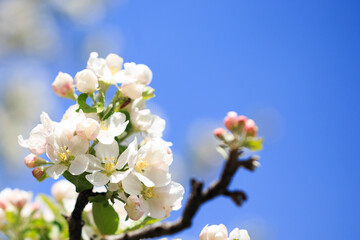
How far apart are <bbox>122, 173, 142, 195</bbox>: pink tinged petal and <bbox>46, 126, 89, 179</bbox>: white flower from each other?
0.13m

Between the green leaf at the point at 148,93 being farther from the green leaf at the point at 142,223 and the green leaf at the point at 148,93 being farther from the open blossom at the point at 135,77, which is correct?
the green leaf at the point at 142,223

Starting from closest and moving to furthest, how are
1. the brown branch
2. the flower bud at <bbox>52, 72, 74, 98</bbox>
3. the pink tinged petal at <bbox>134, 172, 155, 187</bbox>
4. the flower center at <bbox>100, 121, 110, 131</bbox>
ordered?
the pink tinged petal at <bbox>134, 172, 155, 187</bbox>, the flower center at <bbox>100, 121, 110, 131</bbox>, the brown branch, the flower bud at <bbox>52, 72, 74, 98</bbox>

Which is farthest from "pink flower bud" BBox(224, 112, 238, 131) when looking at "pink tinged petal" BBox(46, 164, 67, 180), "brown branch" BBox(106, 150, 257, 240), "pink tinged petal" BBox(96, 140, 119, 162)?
"pink tinged petal" BBox(46, 164, 67, 180)

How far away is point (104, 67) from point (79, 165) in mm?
426

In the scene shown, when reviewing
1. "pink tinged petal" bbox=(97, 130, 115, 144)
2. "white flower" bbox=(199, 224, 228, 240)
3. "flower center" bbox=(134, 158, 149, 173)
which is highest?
"pink tinged petal" bbox=(97, 130, 115, 144)

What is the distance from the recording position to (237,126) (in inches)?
61.4

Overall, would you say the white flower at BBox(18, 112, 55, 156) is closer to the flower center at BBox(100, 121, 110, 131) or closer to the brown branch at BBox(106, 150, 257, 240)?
the flower center at BBox(100, 121, 110, 131)

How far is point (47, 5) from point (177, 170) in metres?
4.99

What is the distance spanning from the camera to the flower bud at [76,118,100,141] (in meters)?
1.17

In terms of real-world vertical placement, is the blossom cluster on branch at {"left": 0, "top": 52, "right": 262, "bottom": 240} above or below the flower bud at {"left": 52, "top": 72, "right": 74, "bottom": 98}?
below

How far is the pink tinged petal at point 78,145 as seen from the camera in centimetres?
117

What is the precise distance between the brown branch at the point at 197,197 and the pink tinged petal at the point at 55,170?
401mm

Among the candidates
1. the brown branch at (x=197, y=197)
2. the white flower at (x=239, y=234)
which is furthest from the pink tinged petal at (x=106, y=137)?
the white flower at (x=239, y=234)

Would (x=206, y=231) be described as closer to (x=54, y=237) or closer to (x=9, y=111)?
(x=54, y=237)
